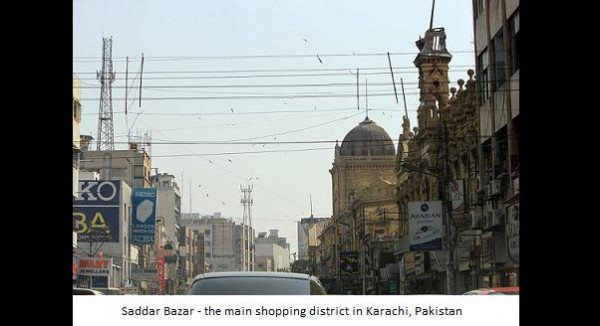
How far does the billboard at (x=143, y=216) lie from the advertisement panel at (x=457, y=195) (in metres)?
19.6

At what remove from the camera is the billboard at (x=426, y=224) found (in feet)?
112

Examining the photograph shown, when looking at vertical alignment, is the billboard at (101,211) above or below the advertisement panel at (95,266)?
above

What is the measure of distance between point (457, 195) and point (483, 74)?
5.15 meters

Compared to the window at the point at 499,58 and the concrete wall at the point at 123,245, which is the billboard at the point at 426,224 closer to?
the window at the point at 499,58

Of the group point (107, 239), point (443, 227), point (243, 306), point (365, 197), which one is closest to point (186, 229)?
point (365, 197)

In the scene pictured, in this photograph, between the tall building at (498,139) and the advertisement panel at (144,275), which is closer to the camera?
the tall building at (498,139)

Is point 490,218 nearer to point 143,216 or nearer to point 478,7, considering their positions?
point 478,7

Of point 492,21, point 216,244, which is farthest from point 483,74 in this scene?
point 216,244

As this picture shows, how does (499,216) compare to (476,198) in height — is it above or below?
below

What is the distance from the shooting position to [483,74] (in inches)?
1228

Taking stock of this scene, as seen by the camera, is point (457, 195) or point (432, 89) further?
point (432, 89)

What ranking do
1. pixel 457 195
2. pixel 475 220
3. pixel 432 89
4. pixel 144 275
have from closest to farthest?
1. pixel 475 220
2. pixel 457 195
3. pixel 432 89
4. pixel 144 275

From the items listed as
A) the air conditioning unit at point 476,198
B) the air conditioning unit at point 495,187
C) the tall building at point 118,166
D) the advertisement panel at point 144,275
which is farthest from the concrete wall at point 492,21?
the advertisement panel at point 144,275
